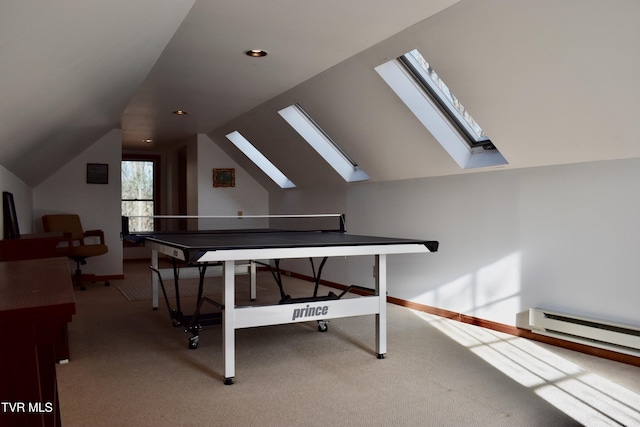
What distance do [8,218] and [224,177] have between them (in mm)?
4238

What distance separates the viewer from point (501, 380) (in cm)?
294

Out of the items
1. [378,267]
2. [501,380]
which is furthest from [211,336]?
[501,380]

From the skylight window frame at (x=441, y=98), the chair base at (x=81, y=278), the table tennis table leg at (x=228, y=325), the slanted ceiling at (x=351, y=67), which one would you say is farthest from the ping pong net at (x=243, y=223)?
the table tennis table leg at (x=228, y=325)

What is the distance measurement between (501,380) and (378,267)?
1024mm

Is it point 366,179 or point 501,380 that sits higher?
point 366,179

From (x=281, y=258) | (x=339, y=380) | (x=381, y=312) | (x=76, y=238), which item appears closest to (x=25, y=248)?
(x=281, y=258)

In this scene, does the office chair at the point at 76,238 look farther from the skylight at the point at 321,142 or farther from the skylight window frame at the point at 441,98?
the skylight window frame at the point at 441,98

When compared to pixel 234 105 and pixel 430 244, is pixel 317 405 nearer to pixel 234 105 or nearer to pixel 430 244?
pixel 430 244

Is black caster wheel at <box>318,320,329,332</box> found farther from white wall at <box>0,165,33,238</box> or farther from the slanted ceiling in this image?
white wall at <box>0,165,33,238</box>

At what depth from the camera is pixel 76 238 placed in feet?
22.0

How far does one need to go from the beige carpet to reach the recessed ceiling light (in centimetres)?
222

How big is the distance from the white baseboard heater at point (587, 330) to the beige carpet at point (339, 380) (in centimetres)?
11

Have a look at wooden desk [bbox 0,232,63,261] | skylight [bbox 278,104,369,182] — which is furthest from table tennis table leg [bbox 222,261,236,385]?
skylight [bbox 278,104,369,182]

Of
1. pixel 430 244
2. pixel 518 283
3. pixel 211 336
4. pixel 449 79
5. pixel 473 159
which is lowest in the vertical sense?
pixel 211 336
